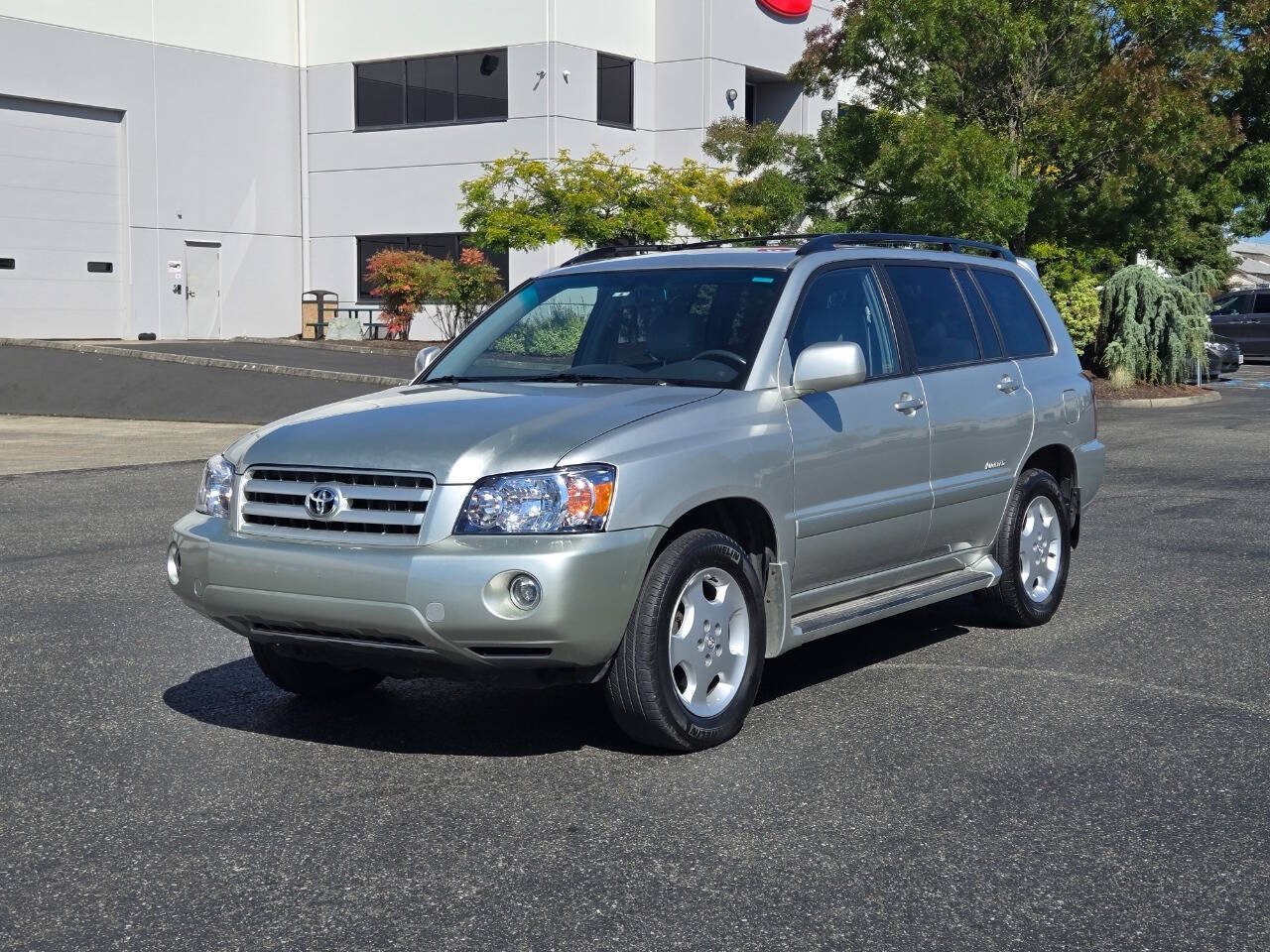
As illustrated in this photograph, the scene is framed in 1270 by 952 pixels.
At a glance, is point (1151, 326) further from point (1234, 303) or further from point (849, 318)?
point (849, 318)

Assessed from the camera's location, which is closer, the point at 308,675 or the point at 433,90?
the point at 308,675

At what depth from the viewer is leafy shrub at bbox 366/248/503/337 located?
113ft

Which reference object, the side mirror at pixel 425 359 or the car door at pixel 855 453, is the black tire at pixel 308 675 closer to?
the side mirror at pixel 425 359

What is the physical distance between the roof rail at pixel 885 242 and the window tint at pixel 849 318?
0.13 meters

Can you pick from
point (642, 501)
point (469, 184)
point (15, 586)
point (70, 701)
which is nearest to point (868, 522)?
point (642, 501)

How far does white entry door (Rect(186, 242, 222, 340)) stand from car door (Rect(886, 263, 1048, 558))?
111 ft

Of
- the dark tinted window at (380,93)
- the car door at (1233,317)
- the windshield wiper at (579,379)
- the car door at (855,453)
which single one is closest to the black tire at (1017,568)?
the car door at (855,453)

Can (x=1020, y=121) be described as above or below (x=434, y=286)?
above

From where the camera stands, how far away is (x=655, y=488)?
5.65 m

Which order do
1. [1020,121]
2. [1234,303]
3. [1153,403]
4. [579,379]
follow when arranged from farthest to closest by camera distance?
1. [1234,303]
2. [1020,121]
3. [1153,403]
4. [579,379]

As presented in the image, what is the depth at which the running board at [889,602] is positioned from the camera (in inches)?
256

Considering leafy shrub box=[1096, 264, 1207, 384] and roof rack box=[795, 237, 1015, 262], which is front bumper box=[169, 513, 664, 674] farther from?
leafy shrub box=[1096, 264, 1207, 384]

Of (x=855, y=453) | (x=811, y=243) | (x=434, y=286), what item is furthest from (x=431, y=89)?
(x=855, y=453)

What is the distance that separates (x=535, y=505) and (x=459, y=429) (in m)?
0.46
